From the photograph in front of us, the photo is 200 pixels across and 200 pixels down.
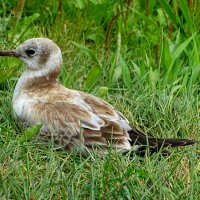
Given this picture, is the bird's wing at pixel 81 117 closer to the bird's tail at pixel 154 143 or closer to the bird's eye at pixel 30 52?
the bird's tail at pixel 154 143

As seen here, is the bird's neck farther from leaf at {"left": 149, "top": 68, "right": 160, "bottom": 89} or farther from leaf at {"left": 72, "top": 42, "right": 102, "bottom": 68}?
leaf at {"left": 149, "top": 68, "right": 160, "bottom": 89}

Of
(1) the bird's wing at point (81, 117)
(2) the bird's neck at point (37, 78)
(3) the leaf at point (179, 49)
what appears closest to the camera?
(1) the bird's wing at point (81, 117)

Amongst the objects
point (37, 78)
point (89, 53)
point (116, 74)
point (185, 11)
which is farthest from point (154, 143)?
point (185, 11)

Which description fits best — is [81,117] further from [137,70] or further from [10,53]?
[137,70]

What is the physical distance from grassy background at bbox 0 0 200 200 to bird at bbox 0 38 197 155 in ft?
0.33

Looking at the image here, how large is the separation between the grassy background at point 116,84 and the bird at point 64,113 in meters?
0.10

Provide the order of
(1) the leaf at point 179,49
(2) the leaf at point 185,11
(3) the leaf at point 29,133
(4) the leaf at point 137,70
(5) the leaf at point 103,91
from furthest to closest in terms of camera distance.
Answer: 1. (2) the leaf at point 185,11
2. (1) the leaf at point 179,49
3. (4) the leaf at point 137,70
4. (5) the leaf at point 103,91
5. (3) the leaf at point 29,133

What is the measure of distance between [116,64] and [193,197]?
5.98 ft

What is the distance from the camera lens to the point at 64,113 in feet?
17.4

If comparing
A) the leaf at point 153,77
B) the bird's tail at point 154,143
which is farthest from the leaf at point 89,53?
the bird's tail at point 154,143

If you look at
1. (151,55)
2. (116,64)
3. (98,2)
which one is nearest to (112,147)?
(116,64)

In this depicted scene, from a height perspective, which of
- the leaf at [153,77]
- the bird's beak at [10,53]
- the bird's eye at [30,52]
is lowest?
the leaf at [153,77]

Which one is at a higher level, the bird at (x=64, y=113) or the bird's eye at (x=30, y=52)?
the bird's eye at (x=30, y=52)

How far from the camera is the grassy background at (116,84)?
15.4 ft
